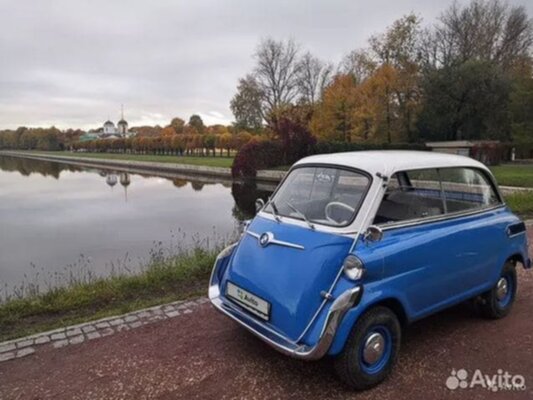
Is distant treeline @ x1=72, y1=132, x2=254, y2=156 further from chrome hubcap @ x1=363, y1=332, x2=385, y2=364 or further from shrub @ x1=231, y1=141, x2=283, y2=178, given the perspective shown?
chrome hubcap @ x1=363, y1=332, x2=385, y2=364

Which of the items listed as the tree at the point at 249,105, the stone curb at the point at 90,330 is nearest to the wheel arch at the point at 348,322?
the stone curb at the point at 90,330

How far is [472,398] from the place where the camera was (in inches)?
106

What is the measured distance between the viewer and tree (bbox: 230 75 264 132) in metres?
48.1

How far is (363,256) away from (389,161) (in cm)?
93

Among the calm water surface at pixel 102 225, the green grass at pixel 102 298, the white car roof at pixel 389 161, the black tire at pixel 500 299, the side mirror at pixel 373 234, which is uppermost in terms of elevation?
the white car roof at pixel 389 161

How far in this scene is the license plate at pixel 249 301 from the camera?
114 inches

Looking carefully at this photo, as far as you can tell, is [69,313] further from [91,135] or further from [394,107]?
[91,135]

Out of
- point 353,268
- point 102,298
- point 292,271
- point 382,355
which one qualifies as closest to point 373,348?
point 382,355

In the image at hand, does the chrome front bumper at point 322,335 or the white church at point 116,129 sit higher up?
the white church at point 116,129

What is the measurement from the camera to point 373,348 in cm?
282

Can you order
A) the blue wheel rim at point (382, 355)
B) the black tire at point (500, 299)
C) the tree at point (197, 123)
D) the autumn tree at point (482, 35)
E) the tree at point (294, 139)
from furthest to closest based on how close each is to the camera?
the tree at point (197, 123) < the autumn tree at point (482, 35) < the tree at point (294, 139) < the black tire at point (500, 299) < the blue wheel rim at point (382, 355)

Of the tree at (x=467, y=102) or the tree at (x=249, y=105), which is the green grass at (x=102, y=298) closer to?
the tree at (x=467, y=102)

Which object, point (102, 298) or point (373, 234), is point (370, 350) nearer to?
point (373, 234)

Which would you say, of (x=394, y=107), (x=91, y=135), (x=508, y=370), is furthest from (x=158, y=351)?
(x=91, y=135)
